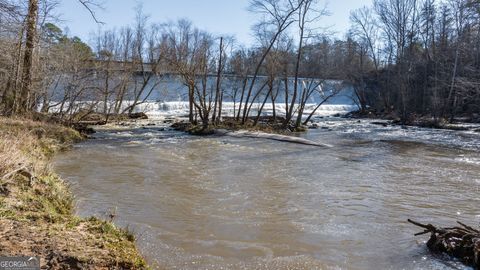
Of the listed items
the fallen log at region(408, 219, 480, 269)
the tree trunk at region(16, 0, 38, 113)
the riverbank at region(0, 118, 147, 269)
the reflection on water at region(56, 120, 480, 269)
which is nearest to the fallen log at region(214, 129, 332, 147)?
the reflection on water at region(56, 120, 480, 269)

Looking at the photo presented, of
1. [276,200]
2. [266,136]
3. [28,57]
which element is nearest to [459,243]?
[276,200]

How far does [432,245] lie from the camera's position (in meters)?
6.15

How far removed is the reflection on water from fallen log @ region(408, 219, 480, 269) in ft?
0.63

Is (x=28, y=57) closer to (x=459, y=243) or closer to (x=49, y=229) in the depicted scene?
(x=49, y=229)

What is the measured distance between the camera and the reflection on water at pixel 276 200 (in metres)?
5.97

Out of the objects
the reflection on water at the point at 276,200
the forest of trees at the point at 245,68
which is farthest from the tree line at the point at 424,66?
the reflection on water at the point at 276,200

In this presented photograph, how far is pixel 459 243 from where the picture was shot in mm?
5863

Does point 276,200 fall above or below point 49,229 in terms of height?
below

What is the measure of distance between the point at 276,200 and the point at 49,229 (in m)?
5.41

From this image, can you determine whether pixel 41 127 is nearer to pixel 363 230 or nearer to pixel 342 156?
pixel 342 156

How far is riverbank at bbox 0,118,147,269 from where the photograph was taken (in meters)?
3.89

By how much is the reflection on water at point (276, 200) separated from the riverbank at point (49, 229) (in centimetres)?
83

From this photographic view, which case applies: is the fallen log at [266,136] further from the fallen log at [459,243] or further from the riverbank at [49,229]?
the riverbank at [49,229]

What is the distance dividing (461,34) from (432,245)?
124 ft
